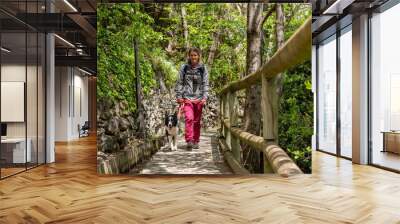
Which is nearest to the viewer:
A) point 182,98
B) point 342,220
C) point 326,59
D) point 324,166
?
point 342,220

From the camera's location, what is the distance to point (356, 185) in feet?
17.7

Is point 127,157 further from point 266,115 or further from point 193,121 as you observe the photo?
point 266,115

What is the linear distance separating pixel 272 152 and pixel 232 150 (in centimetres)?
61

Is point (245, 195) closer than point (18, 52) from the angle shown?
Yes

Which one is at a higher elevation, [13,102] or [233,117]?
[13,102]

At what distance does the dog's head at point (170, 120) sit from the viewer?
5.98 m

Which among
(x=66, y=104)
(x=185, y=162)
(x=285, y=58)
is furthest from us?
(x=66, y=104)

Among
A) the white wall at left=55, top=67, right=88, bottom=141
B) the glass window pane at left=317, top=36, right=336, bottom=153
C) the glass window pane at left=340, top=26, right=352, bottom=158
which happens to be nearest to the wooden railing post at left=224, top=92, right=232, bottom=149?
the glass window pane at left=340, top=26, right=352, bottom=158

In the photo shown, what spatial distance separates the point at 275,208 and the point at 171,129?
2294mm

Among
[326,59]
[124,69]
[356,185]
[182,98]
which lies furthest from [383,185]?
[326,59]

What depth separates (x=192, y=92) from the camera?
19.8ft

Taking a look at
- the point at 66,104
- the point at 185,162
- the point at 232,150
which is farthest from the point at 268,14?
the point at 66,104

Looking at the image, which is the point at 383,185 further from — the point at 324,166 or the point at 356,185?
the point at 324,166

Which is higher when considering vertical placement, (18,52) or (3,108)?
(18,52)
